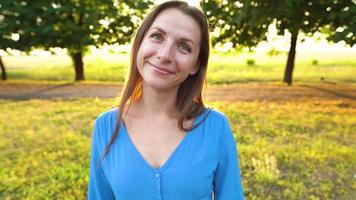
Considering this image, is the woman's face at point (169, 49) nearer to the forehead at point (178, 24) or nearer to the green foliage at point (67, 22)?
the forehead at point (178, 24)

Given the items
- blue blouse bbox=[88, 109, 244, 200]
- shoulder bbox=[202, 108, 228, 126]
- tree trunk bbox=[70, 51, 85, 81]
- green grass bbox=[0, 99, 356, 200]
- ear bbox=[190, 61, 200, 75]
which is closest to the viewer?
blue blouse bbox=[88, 109, 244, 200]

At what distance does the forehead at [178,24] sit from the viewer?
1872 millimetres

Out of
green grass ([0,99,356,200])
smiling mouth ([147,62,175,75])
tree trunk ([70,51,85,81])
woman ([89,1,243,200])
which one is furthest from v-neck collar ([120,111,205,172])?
tree trunk ([70,51,85,81])

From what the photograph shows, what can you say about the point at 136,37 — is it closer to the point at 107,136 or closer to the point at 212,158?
the point at 107,136

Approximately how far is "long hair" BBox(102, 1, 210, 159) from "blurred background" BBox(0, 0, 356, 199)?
4.7 inches

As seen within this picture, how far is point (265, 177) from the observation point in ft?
17.5

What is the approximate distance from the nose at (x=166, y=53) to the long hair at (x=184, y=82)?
15cm

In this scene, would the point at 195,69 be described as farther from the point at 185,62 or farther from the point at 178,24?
the point at 178,24

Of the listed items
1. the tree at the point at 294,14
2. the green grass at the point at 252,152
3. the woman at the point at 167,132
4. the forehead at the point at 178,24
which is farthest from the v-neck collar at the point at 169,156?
the tree at the point at 294,14

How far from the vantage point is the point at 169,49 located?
186cm

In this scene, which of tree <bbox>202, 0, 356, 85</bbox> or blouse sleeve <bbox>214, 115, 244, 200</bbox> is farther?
tree <bbox>202, 0, 356, 85</bbox>

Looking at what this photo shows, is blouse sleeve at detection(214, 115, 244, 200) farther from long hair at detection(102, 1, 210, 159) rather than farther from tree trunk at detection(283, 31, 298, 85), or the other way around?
tree trunk at detection(283, 31, 298, 85)

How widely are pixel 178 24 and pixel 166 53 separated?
0.14 metres

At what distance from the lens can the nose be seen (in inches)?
72.9
